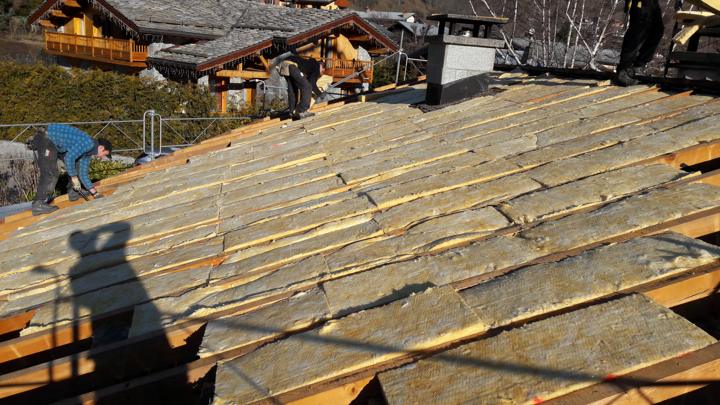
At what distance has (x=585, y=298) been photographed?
2045 mm

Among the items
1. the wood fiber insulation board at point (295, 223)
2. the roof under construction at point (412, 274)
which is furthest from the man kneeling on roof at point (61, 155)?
the wood fiber insulation board at point (295, 223)

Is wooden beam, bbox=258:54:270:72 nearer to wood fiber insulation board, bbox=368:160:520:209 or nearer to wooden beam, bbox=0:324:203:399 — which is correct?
wood fiber insulation board, bbox=368:160:520:209

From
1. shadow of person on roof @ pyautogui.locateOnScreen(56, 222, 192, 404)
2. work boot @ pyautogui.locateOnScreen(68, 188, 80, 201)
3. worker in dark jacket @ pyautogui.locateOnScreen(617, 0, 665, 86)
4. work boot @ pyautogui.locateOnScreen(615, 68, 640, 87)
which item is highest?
worker in dark jacket @ pyautogui.locateOnScreen(617, 0, 665, 86)

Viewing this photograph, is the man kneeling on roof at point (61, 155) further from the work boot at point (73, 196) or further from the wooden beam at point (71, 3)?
the wooden beam at point (71, 3)

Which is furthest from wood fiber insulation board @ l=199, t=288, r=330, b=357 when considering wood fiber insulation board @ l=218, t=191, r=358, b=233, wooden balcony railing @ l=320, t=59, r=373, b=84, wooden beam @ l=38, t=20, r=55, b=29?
wooden beam @ l=38, t=20, r=55, b=29

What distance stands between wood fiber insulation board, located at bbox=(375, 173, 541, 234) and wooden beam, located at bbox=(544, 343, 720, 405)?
1768 mm

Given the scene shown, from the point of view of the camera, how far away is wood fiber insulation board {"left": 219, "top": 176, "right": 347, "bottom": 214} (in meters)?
4.27

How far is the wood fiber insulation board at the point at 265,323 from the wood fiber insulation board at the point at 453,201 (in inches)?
35.3

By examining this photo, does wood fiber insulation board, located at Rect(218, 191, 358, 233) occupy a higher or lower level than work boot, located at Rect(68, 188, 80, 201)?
higher

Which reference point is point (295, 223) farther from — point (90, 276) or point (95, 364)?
point (95, 364)

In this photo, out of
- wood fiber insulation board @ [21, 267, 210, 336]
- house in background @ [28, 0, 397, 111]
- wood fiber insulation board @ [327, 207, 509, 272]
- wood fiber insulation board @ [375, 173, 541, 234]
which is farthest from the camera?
house in background @ [28, 0, 397, 111]

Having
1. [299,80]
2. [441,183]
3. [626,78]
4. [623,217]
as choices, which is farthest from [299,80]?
[623,217]

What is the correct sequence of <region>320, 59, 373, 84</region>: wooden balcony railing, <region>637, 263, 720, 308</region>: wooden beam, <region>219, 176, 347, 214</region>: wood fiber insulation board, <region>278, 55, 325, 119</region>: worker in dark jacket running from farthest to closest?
<region>320, 59, 373, 84</region>: wooden balcony railing < <region>278, 55, 325, 119</region>: worker in dark jacket < <region>219, 176, 347, 214</region>: wood fiber insulation board < <region>637, 263, 720, 308</region>: wooden beam

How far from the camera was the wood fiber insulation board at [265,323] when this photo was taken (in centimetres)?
227
